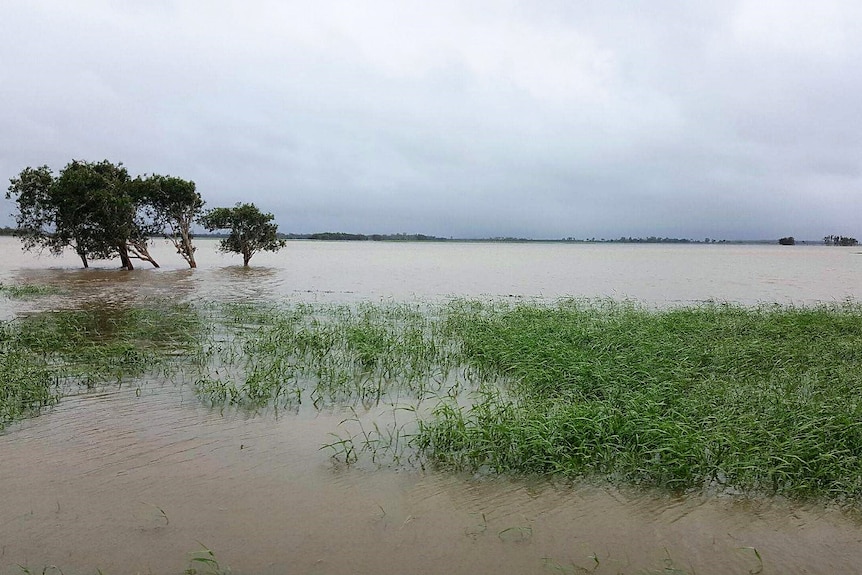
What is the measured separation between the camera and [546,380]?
921cm

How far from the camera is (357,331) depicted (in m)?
13.0

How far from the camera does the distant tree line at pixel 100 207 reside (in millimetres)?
33656

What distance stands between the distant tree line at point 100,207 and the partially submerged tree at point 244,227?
1.46m

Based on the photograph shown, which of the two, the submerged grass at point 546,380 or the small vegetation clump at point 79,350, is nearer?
the submerged grass at point 546,380

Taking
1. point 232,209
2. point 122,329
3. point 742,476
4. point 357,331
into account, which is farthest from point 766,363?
point 232,209

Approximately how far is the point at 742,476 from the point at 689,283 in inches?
1272

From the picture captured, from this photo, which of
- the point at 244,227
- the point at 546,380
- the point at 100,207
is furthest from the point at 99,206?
the point at 546,380

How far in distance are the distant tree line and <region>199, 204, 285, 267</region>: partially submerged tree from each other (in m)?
1.46

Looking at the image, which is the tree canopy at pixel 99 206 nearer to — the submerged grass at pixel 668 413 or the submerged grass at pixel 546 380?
the submerged grass at pixel 546 380

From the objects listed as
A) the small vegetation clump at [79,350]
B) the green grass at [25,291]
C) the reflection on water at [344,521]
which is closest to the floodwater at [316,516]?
the reflection on water at [344,521]

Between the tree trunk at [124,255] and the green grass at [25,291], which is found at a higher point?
the tree trunk at [124,255]

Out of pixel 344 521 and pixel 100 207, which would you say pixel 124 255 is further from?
pixel 344 521

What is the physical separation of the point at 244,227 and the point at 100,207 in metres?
10.7

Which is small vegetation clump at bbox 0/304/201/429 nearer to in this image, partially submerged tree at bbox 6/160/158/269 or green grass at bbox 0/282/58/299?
green grass at bbox 0/282/58/299
